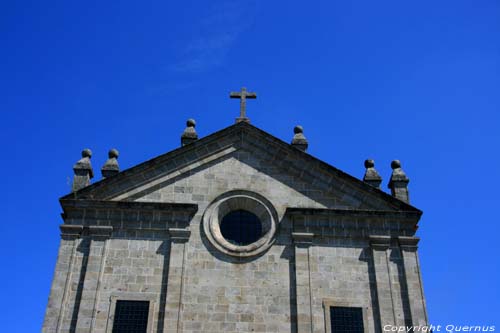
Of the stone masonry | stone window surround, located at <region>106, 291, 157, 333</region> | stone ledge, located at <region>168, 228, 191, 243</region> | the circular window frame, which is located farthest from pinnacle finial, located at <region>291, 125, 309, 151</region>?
stone window surround, located at <region>106, 291, 157, 333</region>

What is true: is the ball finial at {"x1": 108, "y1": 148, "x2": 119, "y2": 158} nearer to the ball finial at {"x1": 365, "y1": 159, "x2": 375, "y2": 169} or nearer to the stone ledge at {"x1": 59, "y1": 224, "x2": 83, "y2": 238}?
the stone ledge at {"x1": 59, "y1": 224, "x2": 83, "y2": 238}

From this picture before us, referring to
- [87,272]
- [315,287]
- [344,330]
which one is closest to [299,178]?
[315,287]

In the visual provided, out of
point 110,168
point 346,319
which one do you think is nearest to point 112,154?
point 110,168

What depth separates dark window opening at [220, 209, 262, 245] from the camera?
18.6m

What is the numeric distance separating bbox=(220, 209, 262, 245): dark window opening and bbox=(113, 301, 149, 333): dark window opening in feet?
11.4

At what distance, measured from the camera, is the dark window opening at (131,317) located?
1652cm

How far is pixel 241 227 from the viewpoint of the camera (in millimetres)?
18891

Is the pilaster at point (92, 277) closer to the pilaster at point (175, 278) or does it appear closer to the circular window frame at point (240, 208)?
the pilaster at point (175, 278)

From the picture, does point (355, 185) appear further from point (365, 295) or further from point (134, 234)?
point (134, 234)

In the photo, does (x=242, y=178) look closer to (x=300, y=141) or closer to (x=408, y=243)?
(x=300, y=141)

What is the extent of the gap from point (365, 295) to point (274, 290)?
278 cm

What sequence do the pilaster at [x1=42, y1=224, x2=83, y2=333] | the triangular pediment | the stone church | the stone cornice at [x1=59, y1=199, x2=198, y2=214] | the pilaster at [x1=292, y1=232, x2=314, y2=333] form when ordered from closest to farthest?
the pilaster at [x1=42, y1=224, x2=83, y2=333], the pilaster at [x1=292, y1=232, x2=314, y2=333], the stone church, the stone cornice at [x1=59, y1=199, x2=198, y2=214], the triangular pediment

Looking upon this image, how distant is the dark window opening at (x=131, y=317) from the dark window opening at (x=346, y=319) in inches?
215

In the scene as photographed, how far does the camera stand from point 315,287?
1741 centimetres
